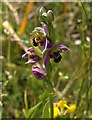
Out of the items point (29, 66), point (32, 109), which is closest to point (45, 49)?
point (32, 109)

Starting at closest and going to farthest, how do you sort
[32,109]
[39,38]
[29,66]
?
[39,38]
[32,109]
[29,66]

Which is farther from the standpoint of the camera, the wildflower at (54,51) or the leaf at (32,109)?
the leaf at (32,109)

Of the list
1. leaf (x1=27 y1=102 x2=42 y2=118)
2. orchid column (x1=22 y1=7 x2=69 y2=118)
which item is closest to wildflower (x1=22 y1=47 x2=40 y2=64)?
orchid column (x1=22 y1=7 x2=69 y2=118)

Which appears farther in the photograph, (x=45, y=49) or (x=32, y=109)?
(x=32, y=109)

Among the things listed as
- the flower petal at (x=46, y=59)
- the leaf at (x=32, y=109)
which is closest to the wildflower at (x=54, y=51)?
the flower petal at (x=46, y=59)

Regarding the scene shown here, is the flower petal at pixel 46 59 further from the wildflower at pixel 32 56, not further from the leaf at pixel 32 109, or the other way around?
the leaf at pixel 32 109

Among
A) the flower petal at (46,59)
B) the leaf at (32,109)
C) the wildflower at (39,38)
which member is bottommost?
the leaf at (32,109)

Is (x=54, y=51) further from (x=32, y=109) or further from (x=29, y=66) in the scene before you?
(x=29, y=66)

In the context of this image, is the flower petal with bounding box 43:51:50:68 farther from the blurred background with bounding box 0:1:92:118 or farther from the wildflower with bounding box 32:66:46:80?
the blurred background with bounding box 0:1:92:118

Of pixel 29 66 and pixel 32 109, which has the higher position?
pixel 29 66
